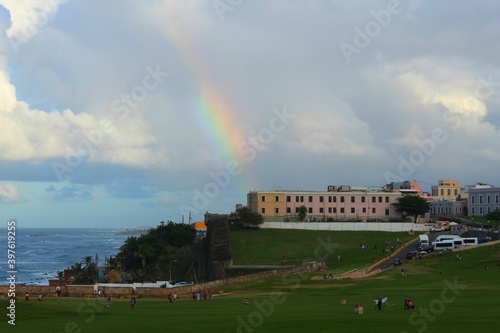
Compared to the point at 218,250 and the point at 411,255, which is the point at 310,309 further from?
the point at 218,250

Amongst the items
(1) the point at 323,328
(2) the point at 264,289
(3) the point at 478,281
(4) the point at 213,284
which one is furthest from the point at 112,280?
(1) the point at 323,328

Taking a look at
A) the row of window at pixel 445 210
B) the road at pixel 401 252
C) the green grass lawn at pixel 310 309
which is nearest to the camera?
the green grass lawn at pixel 310 309

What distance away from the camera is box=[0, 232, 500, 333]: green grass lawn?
39219mm

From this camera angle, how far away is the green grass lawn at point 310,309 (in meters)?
39.2

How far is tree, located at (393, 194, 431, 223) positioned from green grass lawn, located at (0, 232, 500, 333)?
6082 cm

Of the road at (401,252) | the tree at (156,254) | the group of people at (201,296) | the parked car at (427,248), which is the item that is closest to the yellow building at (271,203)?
the tree at (156,254)

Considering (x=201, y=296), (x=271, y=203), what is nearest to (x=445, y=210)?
(x=271, y=203)

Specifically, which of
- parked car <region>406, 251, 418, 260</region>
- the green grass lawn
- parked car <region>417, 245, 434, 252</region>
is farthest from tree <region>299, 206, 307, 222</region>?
the green grass lawn

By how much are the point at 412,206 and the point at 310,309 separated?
318 ft

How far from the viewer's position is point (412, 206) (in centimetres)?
14100

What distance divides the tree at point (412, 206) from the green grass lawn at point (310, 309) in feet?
200

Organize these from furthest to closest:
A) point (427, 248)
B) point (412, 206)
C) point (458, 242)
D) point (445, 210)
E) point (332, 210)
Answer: point (445, 210) → point (332, 210) → point (412, 206) → point (427, 248) → point (458, 242)

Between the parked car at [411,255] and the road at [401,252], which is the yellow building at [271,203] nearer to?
the road at [401,252]

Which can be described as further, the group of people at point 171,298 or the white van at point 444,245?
the white van at point 444,245
